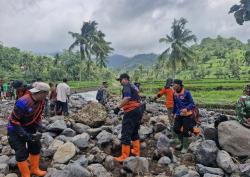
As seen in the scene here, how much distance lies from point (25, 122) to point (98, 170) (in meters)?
1.72

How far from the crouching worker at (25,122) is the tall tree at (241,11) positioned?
154ft

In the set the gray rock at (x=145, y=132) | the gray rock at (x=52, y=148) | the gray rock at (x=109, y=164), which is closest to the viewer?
the gray rock at (x=109, y=164)

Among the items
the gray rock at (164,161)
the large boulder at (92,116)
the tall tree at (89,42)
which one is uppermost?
the tall tree at (89,42)

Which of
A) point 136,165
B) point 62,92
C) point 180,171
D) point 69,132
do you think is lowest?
point 180,171

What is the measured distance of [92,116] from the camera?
10.7 metres

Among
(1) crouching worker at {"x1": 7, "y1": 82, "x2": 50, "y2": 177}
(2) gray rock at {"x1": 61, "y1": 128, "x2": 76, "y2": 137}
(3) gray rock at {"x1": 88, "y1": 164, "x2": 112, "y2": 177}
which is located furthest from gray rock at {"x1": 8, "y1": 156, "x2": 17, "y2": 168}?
(2) gray rock at {"x1": 61, "y1": 128, "x2": 76, "y2": 137}

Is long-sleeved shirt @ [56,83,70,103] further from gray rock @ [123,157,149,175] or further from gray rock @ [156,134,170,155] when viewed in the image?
gray rock @ [123,157,149,175]

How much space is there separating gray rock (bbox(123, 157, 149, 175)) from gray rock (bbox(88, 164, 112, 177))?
15.8 inches

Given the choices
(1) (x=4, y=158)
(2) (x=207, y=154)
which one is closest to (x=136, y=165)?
(2) (x=207, y=154)

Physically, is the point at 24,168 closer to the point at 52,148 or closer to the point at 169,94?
the point at 52,148

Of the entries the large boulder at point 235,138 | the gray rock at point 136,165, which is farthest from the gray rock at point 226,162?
the gray rock at point 136,165

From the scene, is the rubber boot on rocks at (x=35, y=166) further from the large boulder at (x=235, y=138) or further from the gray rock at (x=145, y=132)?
the large boulder at (x=235, y=138)

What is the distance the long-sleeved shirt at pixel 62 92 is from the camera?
13750 mm

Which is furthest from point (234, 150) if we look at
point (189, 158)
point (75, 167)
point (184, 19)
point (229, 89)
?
point (184, 19)
